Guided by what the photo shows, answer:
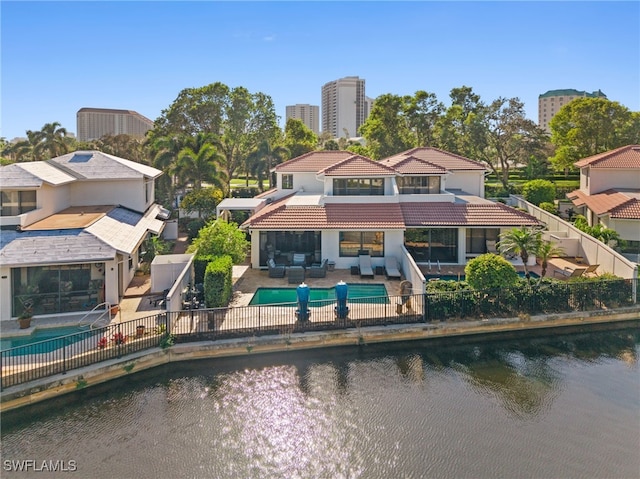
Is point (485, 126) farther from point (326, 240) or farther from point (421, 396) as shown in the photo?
point (421, 396)

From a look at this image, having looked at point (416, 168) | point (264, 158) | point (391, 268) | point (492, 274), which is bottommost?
point (391, 268)

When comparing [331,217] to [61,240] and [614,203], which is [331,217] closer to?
[61,240]

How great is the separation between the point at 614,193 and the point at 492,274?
75.2 ft

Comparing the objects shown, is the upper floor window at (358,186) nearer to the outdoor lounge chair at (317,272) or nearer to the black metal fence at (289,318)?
the outdoor lounge chair at (317,272)

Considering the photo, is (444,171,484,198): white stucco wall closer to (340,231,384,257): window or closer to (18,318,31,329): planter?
(340,231,384,257): window

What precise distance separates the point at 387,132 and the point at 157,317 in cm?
4878

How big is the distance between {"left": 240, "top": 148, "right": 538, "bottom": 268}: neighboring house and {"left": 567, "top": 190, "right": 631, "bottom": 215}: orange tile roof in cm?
940

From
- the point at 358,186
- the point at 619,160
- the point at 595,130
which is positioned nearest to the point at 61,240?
the point at 358,186

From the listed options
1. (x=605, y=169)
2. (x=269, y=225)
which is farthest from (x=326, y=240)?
(x=605, y=169)

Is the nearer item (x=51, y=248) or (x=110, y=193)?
(x=51, y=248)

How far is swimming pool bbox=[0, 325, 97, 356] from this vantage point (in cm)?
1520

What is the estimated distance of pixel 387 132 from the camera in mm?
60219

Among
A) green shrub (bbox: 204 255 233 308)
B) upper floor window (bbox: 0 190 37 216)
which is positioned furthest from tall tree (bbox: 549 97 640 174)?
upper floor window (bbox: 0 190 37 216)

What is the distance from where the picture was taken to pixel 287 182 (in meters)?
37.8
